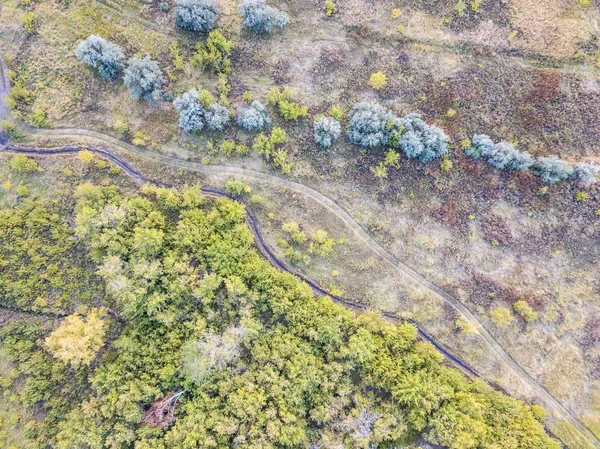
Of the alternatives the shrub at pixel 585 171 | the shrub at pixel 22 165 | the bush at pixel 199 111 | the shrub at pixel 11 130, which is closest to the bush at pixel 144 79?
the bush at pixel 199 111

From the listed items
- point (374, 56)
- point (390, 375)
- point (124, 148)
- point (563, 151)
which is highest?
point (374, 56)

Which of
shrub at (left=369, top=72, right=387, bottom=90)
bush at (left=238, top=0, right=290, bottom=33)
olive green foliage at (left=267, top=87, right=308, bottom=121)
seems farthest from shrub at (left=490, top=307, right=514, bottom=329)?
bush at (left=238, top=0, right=290, bottom=33)

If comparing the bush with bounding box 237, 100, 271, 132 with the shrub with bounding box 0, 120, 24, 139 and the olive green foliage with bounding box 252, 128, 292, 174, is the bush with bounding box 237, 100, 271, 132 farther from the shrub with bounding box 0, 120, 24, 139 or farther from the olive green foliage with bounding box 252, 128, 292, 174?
the shrub with bounding box 0, 120, 24, 139

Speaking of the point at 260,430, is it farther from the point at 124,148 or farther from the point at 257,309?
the point at 124,148

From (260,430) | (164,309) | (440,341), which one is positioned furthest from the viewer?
(440,341)

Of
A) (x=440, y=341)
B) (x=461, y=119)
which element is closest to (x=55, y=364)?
(x=440, y=341)

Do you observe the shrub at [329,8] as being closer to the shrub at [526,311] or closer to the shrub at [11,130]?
the shrub at [11,130]

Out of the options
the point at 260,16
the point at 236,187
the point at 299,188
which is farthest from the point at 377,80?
Answer: the point at 236,187
